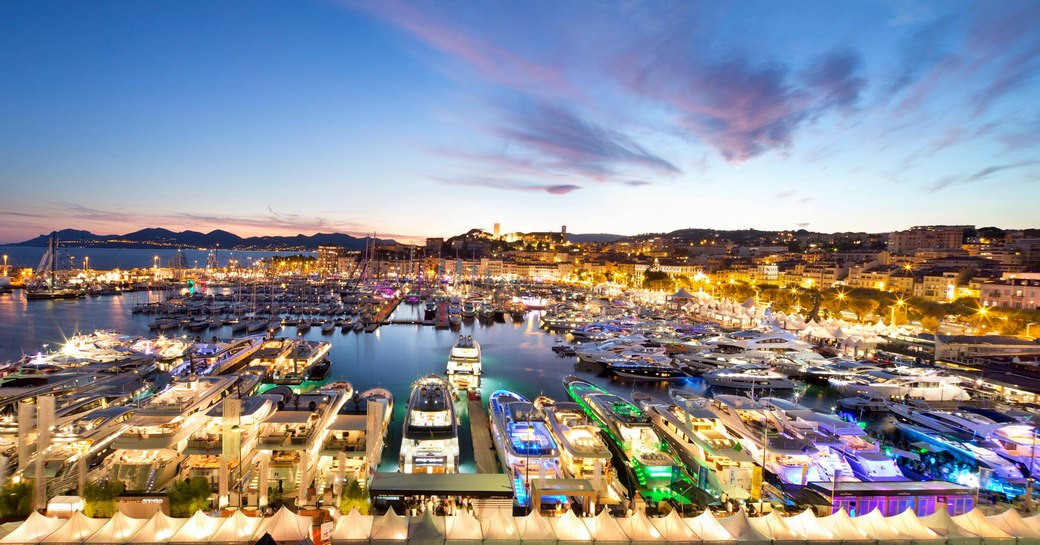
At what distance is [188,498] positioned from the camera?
6637 mm

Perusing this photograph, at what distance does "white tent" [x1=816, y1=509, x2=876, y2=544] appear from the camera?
212 inches

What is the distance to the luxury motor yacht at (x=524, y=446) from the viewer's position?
835 cm

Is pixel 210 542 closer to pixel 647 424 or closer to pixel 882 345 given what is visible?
pixel 647 424

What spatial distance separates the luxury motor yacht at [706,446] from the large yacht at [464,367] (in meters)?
6.60

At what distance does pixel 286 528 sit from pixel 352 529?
725 mm

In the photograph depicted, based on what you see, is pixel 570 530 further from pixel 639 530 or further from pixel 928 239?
pixel 928 239

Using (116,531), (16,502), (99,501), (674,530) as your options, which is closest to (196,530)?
(116,531)

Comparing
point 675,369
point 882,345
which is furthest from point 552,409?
point 882,345

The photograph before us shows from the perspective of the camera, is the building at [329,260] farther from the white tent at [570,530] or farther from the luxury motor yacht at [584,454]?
the white tent at [570,530]

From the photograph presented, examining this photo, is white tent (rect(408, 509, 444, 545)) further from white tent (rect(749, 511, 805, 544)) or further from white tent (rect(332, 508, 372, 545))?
white tent (rect(749, 511, 805, 544))

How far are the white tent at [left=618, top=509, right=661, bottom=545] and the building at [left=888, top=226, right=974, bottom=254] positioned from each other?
211 feet

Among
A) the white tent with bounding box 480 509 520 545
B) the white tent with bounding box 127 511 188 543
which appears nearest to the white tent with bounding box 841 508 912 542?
the white tent with bounding box 480 509 520 545

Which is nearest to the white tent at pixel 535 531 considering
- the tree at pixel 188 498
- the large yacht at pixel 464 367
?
the tree at pixel 188 498

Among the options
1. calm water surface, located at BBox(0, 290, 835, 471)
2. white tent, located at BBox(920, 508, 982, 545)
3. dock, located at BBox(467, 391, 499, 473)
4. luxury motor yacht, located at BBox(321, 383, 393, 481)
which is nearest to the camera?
white tent, located at BBox(920, 508, 982, 545)
